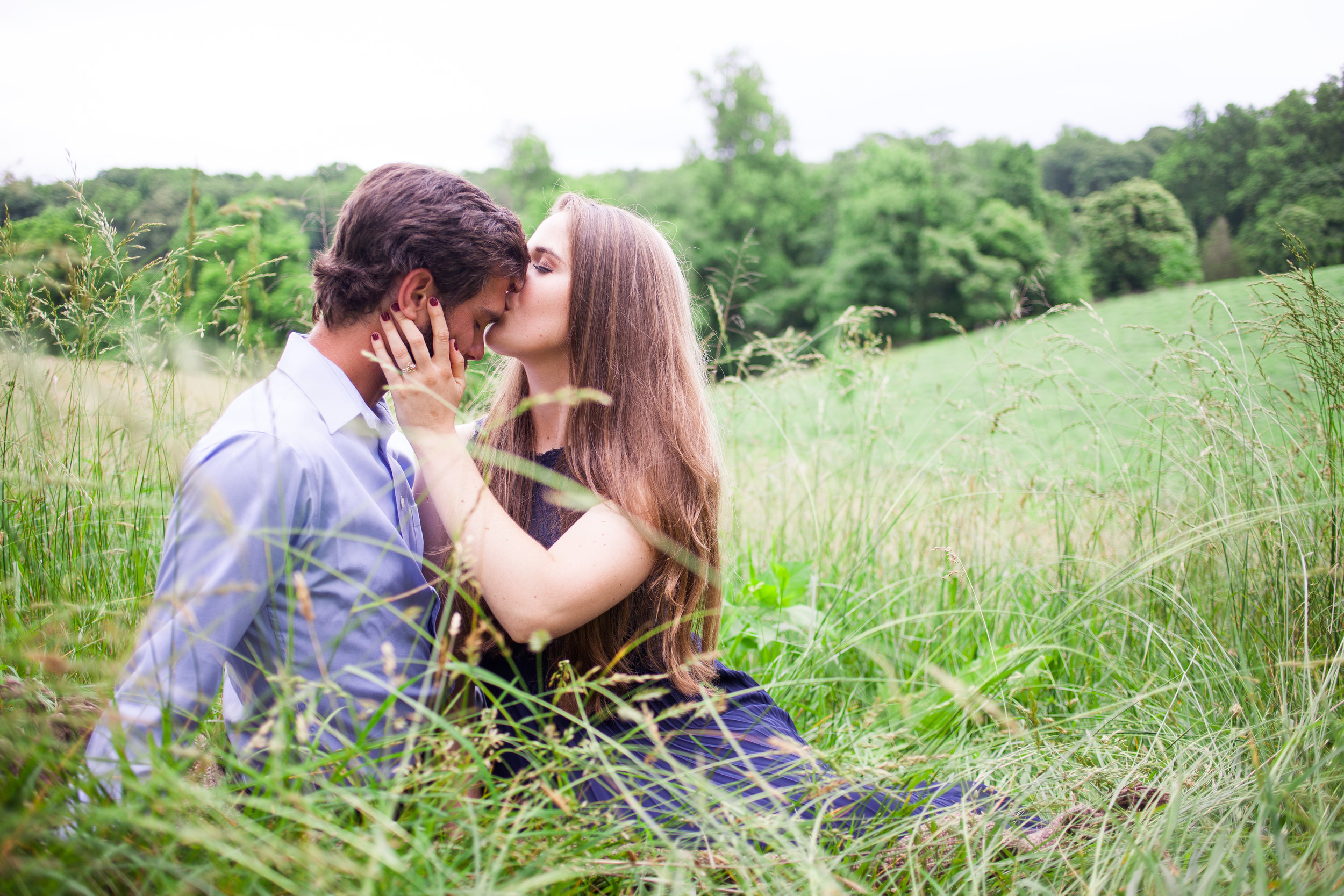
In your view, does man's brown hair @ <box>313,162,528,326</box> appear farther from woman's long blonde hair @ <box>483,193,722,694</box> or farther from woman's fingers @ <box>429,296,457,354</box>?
woman's long blonde hair @ <box>483,193,722,694</box>

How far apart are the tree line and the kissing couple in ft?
1.70

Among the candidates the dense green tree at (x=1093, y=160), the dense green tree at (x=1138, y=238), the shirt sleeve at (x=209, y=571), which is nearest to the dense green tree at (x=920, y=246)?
the dense green tree at (x=1093, y=160)

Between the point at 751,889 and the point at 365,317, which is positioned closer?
the point at 751,889

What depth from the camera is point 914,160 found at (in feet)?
114

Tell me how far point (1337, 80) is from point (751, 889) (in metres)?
5.67

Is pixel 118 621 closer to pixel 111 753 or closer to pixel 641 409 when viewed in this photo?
pixel 111 753

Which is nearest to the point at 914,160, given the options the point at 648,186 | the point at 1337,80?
the point at 648,186

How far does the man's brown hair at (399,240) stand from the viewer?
1.84m

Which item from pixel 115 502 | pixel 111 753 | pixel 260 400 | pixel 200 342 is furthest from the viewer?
pixel 200 342

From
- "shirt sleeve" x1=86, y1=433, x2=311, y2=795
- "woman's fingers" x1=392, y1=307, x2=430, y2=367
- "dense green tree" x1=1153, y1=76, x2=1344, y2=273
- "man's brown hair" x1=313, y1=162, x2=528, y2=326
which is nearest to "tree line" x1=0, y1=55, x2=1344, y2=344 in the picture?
"dense green tree" x1=1153, y1=76, x2=1344, y2=273

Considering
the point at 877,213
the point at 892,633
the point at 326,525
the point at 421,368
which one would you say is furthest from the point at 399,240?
the point at 877,213

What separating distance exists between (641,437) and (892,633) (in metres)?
1.64

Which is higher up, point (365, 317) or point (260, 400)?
point (365, 317)

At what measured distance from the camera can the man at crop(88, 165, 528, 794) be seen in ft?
3.81
